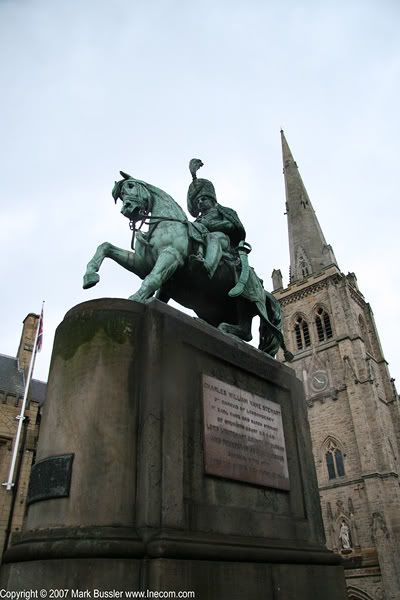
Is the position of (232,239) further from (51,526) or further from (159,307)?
(51,526)

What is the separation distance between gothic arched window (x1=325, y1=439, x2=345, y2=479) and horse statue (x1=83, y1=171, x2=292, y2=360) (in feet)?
121

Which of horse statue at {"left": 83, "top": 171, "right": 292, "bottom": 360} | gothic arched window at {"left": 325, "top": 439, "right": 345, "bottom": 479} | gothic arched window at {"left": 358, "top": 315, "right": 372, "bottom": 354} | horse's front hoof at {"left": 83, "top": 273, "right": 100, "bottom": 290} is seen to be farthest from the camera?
gothic arched window at {"left": 358, "top": 315, "right": 372, "bottom": 354}

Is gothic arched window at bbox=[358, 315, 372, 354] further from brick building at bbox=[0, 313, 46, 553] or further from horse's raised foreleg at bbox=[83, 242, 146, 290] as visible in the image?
horse's raised foreleg at bbox=[83, 242, 146, 290]

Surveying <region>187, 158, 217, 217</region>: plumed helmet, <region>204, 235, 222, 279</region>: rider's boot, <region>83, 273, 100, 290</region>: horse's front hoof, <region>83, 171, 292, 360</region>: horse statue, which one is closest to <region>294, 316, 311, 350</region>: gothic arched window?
<region>187, 158, 217, 217</region>: plumed helmet

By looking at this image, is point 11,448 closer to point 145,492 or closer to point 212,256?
point 212,256

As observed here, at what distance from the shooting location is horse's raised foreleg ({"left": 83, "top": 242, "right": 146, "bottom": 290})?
16.4 ft

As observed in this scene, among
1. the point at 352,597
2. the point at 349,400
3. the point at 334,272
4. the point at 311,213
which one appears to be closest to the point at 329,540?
the point at 352,597

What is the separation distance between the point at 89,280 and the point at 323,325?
45400 millimetres

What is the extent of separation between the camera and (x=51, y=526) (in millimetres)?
3275

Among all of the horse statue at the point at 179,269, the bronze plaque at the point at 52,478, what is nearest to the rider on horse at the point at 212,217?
the horse statue at the point at 179,269

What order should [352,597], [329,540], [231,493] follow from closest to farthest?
[231,493]
[352,597]
[329,540]

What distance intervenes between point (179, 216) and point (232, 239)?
127 centimetres

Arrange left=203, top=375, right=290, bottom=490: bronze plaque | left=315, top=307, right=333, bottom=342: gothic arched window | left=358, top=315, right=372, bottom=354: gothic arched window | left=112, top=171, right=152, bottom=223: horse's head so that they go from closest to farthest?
left=203, top=375, right=290, bottom=490: bronze plaque, left=112, top=171, right=152, bottom=223: horse's head, left=315, top=307, right=333, bottom=342: gothic arched window, left=358, top=315, right=372, bottom=354: gothic arched window

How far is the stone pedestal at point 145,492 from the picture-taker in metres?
3.04
